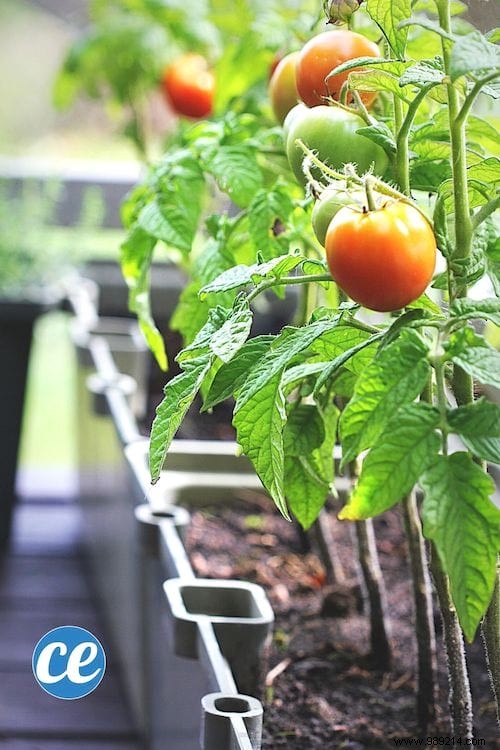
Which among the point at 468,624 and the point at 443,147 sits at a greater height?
the point at 443,147

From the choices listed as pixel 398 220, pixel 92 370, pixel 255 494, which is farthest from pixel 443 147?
pixel 92 370

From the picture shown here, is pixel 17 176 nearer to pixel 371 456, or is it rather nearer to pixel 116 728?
pixel 116 728

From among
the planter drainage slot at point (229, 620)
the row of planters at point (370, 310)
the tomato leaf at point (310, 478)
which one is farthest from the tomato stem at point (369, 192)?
the planter drainage slot at point (229, 620)

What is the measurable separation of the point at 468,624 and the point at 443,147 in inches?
10.6

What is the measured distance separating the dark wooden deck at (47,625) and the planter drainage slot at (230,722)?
1.75 feet

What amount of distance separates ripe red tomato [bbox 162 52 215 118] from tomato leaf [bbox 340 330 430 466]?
3.01 feet

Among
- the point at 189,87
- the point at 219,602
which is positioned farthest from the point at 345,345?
the point at 189,87

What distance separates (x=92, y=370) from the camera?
1.48 metres

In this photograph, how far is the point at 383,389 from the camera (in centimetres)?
51

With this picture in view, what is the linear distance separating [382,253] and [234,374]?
12 cm

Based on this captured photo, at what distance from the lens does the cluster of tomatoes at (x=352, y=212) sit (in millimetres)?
499

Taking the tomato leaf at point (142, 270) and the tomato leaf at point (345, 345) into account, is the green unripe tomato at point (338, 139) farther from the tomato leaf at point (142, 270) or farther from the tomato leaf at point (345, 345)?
the tomato leaf at point (142, 270)

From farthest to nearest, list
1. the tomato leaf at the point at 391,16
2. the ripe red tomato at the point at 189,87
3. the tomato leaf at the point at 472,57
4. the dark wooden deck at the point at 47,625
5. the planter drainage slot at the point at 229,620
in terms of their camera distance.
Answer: the ripe red tomato at the point at 189,87 → the dark wooden deck at the point at 47,625 → the planter drainage slot at the point at 229,620 → the tomato leaf at the point at 391,16 → the tomato leaf at the point at 472,57

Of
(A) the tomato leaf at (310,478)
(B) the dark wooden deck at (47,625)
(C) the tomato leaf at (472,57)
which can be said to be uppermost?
(C) the tomato leaf at (472,57)
